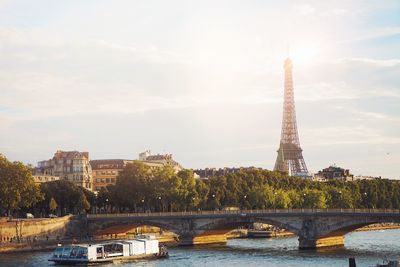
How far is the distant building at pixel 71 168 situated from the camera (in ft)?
597

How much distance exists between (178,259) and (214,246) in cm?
1992

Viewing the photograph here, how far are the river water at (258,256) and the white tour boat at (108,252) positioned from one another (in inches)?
69.8

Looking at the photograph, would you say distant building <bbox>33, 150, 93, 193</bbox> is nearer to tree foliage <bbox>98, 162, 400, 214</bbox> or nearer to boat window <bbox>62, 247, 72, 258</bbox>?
tree foliage <bbox>98, 162, 400, 214</bbox>

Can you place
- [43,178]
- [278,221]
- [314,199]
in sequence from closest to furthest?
[278,221] < [314,199] < [43,178]

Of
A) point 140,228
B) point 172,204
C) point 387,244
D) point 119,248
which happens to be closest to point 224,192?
point 172,204

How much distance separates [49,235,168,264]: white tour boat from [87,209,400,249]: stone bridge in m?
17.3

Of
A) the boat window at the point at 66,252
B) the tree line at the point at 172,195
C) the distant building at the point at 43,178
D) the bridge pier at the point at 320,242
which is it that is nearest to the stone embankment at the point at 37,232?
the tree line at the point at 172,195

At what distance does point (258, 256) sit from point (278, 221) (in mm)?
14349

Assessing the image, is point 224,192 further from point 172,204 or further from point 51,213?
point 51,213

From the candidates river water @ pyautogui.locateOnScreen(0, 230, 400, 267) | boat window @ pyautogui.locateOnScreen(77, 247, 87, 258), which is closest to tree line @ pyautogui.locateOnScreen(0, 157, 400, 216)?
river water @ pyautogui.locateOnScreen(0, 230, 400, 267)

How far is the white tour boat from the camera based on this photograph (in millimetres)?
83812

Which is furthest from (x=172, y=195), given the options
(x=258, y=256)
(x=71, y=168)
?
(x=71, y=168)

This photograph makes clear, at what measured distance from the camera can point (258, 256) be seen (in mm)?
90062

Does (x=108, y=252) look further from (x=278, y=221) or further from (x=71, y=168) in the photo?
(x=71, y=168)
